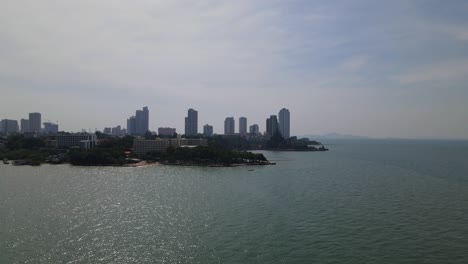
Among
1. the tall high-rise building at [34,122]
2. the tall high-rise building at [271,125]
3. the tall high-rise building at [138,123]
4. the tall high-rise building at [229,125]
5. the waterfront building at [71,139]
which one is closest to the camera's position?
the waterfront building at [71,139]

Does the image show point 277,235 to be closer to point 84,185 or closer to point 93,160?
point 84,185

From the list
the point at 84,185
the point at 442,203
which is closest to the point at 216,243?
the point at 442,203

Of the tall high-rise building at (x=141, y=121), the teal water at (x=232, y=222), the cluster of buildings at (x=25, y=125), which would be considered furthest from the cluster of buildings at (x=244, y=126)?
the teal water at (x=232, y=222)

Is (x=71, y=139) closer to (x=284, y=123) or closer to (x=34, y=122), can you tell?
(x=34, y=122)

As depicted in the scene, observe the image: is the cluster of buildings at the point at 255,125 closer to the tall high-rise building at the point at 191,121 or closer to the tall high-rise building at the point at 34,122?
the tall high-rise building at the point at 191,121

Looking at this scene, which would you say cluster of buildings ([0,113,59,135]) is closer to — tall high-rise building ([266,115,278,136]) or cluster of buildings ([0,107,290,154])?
cluster of buildings ([0,107,290,154])

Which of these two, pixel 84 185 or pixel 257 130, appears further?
pixel 257 130

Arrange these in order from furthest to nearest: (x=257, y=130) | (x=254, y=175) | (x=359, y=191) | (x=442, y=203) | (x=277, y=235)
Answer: (x=257, y=130), (x=254, y=175), (x=359, y=191), (x=442, y=203), (x=277, y=235)

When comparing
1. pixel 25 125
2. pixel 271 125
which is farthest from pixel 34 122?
pixel 271 125
